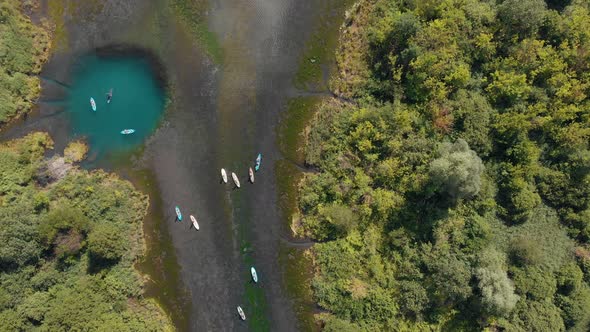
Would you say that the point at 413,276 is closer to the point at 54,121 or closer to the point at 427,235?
the point at 427,235

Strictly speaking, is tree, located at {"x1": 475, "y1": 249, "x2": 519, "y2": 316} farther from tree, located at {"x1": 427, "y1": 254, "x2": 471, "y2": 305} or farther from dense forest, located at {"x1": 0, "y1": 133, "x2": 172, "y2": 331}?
dense forest, located at {"x1": 0, "y1": 133, "x2": 172, "y2": 331}

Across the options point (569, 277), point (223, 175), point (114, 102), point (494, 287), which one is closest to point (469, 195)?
point (494, 287)

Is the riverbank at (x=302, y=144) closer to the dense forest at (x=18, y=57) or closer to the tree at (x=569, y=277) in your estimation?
the tree at (x=569, y=277)

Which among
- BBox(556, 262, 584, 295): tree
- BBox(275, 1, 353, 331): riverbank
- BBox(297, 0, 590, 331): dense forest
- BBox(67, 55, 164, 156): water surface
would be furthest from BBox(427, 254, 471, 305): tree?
BBox(67, 55, 164, 156): water surface

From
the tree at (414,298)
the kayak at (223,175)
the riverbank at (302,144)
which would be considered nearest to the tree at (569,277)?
the tree at (414,298)

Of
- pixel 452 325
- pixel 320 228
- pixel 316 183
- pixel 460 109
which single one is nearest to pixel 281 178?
pixel 316 183

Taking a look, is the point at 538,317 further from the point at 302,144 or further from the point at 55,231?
the point at 55,231

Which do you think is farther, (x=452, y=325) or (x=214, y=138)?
(x=214, y=138)
